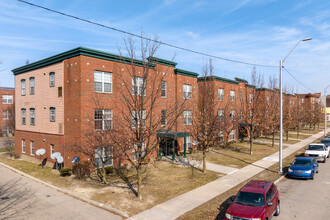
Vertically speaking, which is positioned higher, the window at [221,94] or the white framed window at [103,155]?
the window at [221,94]

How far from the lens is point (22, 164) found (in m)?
23.5

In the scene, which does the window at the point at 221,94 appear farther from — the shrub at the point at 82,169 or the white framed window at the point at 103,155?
the shrub at the point at 82,169

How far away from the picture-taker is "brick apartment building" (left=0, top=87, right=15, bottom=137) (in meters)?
49.8

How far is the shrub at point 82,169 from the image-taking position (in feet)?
59.0

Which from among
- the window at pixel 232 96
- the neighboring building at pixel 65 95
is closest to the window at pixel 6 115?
the neighboring building at pixel 65 95

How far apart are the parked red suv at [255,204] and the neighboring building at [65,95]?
Answer: 9098mm

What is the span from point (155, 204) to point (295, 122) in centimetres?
3997

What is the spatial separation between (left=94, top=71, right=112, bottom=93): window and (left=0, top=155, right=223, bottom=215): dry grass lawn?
743cm

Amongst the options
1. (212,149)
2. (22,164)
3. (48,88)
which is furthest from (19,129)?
(212,149)

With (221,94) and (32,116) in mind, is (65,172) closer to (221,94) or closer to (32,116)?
(32,116)

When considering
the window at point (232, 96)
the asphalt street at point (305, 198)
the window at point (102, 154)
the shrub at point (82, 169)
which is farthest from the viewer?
the window at point (232, 96)

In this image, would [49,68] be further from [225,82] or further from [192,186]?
[225,82]

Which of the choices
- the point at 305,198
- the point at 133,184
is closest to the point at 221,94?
the point at 305,198

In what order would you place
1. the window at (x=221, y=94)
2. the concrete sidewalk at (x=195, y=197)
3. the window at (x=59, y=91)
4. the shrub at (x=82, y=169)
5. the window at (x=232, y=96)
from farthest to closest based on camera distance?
1. the window at (x=232, y=96)
2. the window at (x=221, y=94)
3. the window at (x=59, y=91)
4. the shrub at (x=82, y=169)
5. the concrete sidewalk at (x=195, y=197)
